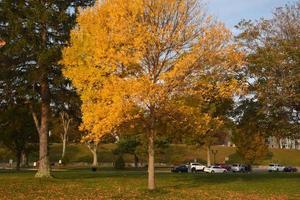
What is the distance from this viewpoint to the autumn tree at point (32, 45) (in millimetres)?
30828

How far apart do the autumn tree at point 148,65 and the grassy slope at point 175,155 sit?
63357 millimetres

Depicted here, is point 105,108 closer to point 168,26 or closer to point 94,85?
point 94,85

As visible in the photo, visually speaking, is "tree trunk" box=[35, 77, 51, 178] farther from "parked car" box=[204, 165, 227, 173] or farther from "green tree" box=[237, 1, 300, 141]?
"parked car" box=[204, 165, 227, 173]

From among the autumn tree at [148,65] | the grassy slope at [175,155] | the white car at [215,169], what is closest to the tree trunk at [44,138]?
the autumn tree at [148,65]

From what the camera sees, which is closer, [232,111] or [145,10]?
[145,10]

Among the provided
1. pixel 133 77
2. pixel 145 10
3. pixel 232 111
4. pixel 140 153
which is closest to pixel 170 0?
pixel 145 10

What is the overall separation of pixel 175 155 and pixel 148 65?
78.2 meters

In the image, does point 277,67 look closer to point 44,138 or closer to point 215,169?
point 44,138

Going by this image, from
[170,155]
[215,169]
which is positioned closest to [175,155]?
[170,155]

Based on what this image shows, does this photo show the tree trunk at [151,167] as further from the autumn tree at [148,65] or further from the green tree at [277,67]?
the green tree at [277,67]

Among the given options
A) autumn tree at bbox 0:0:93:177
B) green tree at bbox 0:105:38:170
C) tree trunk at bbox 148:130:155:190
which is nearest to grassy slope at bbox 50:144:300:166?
A: green tree at bbox 0:105:38:170

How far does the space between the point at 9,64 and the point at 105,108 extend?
533 inches

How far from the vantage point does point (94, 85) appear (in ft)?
72.1

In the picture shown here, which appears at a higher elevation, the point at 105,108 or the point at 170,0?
the point at 170,0
